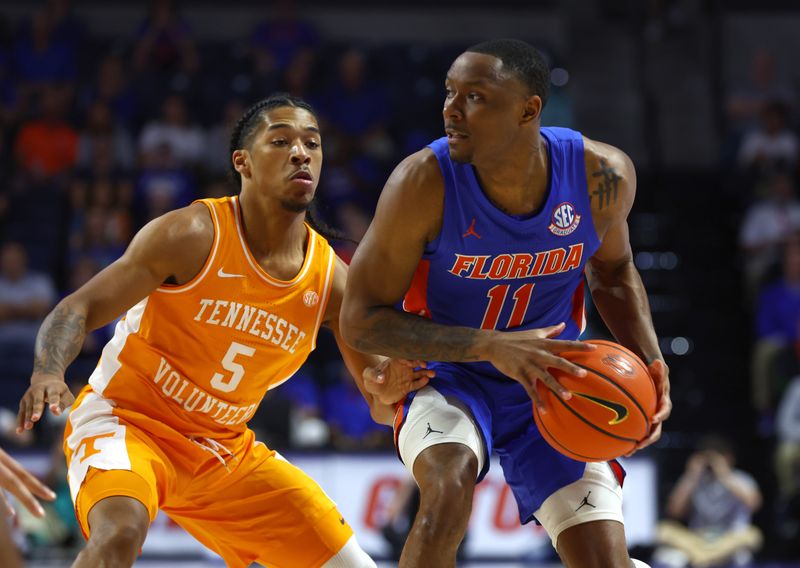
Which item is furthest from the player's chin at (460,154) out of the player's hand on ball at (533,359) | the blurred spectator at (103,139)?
the blurred spectator at (103,139)

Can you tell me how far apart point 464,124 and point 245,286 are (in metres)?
1.12

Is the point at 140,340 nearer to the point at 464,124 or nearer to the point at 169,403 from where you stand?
the point at 169,403

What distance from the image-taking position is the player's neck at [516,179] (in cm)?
409

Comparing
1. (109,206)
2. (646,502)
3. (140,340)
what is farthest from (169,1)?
(140,340)

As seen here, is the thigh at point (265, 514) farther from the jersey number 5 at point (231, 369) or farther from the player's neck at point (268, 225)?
the player's neck at point (268, 225)

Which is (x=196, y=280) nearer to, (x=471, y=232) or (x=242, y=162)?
(x=242, y=162)

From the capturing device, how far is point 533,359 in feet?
12.1

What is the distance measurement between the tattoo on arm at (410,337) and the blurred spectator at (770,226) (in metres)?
7.86

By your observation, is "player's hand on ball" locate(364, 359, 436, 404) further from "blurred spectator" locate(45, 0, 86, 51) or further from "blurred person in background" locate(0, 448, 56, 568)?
"blurred spectator" locate(45, 0, 86, 51)

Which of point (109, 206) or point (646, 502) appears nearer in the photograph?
point (646, 502)

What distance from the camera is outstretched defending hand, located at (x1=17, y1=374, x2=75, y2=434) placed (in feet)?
12.4

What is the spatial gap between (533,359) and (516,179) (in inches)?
28.7

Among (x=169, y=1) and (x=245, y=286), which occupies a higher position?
(x=169, y=1)

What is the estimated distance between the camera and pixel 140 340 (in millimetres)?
4547
